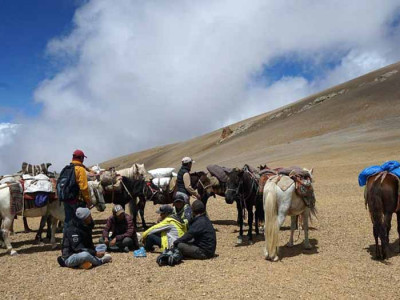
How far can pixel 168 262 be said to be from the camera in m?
7.13

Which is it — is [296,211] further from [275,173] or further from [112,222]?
[112,222]

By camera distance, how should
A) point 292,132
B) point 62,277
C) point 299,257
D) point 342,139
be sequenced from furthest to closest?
point 292,132 → point 342,139 → point 299,257 → point 62,277

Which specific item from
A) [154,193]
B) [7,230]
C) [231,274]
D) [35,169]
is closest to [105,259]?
[231,274]

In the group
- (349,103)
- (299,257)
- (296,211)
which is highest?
(349,103)

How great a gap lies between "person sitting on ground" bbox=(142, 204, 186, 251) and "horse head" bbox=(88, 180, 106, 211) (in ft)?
8.17

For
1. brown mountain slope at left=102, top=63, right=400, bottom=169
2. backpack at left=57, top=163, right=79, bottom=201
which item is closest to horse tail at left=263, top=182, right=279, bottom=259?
backpack at left=57, top=163, right=79, bottom=201

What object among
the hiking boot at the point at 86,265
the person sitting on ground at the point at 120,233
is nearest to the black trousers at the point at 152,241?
the person sitting on ground at the point at 120,233

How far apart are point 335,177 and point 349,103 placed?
41.4 meters

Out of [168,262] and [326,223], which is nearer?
[168,262]

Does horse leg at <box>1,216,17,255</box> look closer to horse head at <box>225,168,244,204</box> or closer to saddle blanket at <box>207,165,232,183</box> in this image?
horse head at <box>225,168,244,204</box>

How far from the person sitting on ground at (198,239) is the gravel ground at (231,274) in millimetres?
234

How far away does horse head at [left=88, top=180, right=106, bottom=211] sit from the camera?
10.4 m

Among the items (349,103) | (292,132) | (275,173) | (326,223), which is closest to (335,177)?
(326,223)

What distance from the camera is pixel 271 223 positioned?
750cm
